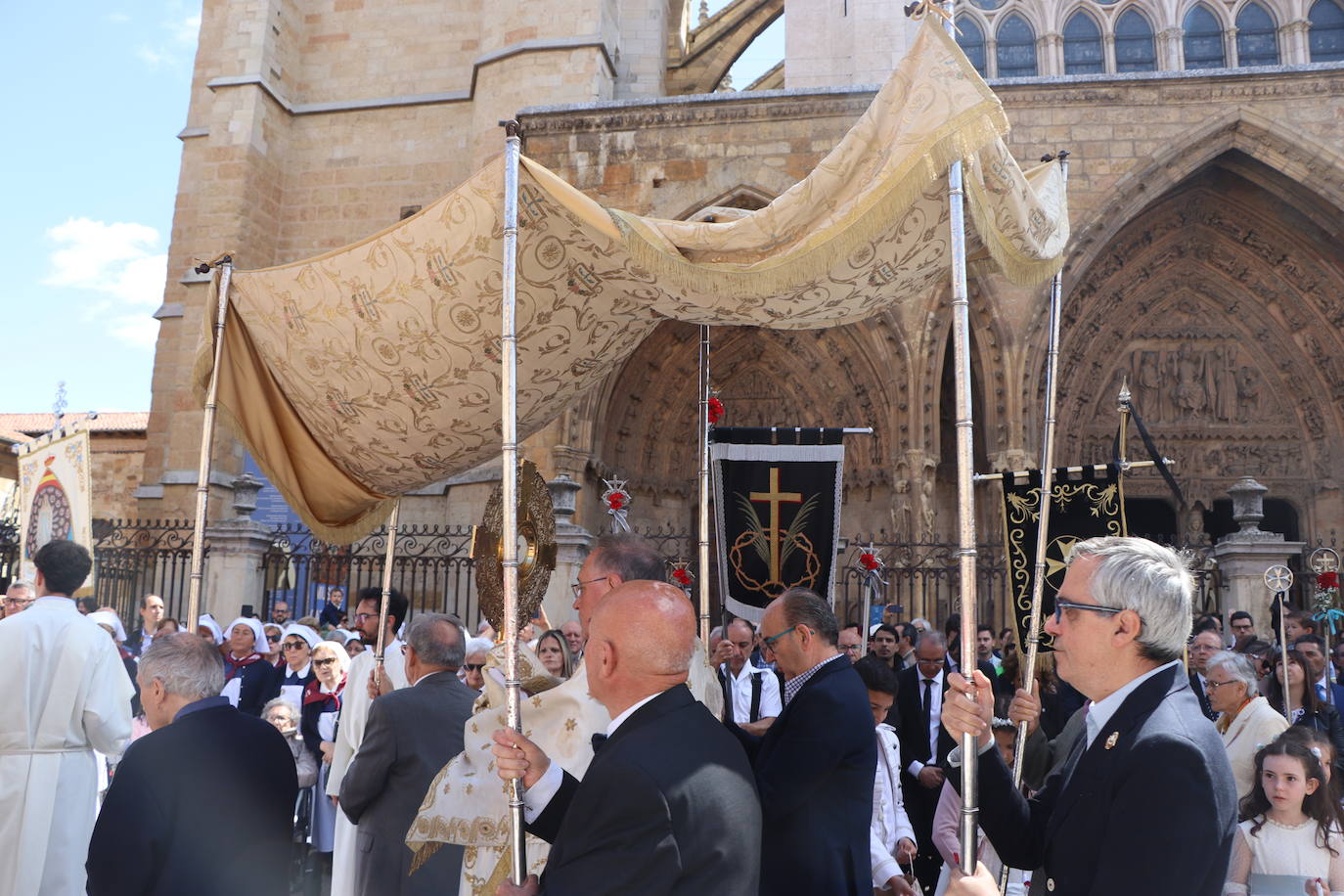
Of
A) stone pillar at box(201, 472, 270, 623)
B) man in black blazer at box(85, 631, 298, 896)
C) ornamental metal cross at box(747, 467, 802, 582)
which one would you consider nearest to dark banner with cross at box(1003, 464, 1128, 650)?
ornamental metal cross at box(747, 467, 802, 582)

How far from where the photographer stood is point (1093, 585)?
6.97ft

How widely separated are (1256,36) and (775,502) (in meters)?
13.5

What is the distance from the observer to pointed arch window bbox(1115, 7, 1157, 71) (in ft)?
48.0

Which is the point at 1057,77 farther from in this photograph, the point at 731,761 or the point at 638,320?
the point at 731,761

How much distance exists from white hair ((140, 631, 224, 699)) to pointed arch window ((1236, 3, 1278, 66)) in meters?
15.7

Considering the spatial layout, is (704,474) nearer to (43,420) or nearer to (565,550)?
(565,550)

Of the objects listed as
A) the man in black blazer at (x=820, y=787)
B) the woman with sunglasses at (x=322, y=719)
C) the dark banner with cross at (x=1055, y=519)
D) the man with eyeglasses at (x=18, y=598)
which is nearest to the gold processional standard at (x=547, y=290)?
the man in black blazer at (x=820, y=787)

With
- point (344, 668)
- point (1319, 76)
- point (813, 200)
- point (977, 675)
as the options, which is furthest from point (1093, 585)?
point (1319, 76)

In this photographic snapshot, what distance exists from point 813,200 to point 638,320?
89cm

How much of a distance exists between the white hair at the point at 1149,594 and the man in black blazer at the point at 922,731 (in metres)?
3.94

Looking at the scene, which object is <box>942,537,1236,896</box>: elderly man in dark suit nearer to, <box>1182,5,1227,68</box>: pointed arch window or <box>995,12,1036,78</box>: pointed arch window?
<box>995,12,1036,78</box>: pointed arch window

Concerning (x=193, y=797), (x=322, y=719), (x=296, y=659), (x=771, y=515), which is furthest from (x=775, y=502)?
(x=296, y=659)

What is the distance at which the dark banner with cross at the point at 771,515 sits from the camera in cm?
503

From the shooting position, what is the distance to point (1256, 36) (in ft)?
47.7
